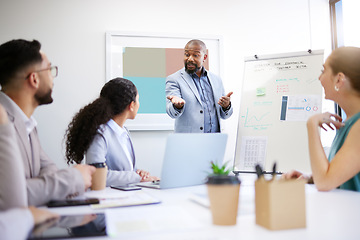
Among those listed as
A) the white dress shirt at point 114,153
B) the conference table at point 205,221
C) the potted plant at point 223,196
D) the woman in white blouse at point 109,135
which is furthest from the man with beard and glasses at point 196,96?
the potted plant at point 223,196

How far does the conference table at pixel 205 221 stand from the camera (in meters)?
0.72

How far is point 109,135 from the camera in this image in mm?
1887

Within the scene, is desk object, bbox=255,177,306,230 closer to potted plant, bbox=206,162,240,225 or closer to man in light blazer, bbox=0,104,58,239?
potted plant, bbox=206,162,240,225

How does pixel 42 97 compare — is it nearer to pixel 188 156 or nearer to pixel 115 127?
pixel 115 127

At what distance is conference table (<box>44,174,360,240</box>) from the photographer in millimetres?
725

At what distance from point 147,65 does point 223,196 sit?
8.83ft

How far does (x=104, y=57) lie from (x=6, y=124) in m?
2.45

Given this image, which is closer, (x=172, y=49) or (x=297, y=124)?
(x=297, y=124)

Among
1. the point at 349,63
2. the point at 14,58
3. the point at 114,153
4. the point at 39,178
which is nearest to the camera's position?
the point at 39,178

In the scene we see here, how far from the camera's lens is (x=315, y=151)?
1346 mm

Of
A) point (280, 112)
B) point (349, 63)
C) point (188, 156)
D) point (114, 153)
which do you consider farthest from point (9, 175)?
point (280, 112)

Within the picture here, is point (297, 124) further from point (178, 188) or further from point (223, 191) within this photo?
point (223, 191)

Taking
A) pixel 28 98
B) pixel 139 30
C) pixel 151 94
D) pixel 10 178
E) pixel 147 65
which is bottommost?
pixel 10 178

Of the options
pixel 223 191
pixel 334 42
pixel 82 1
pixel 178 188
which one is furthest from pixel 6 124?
pixel 334 42
